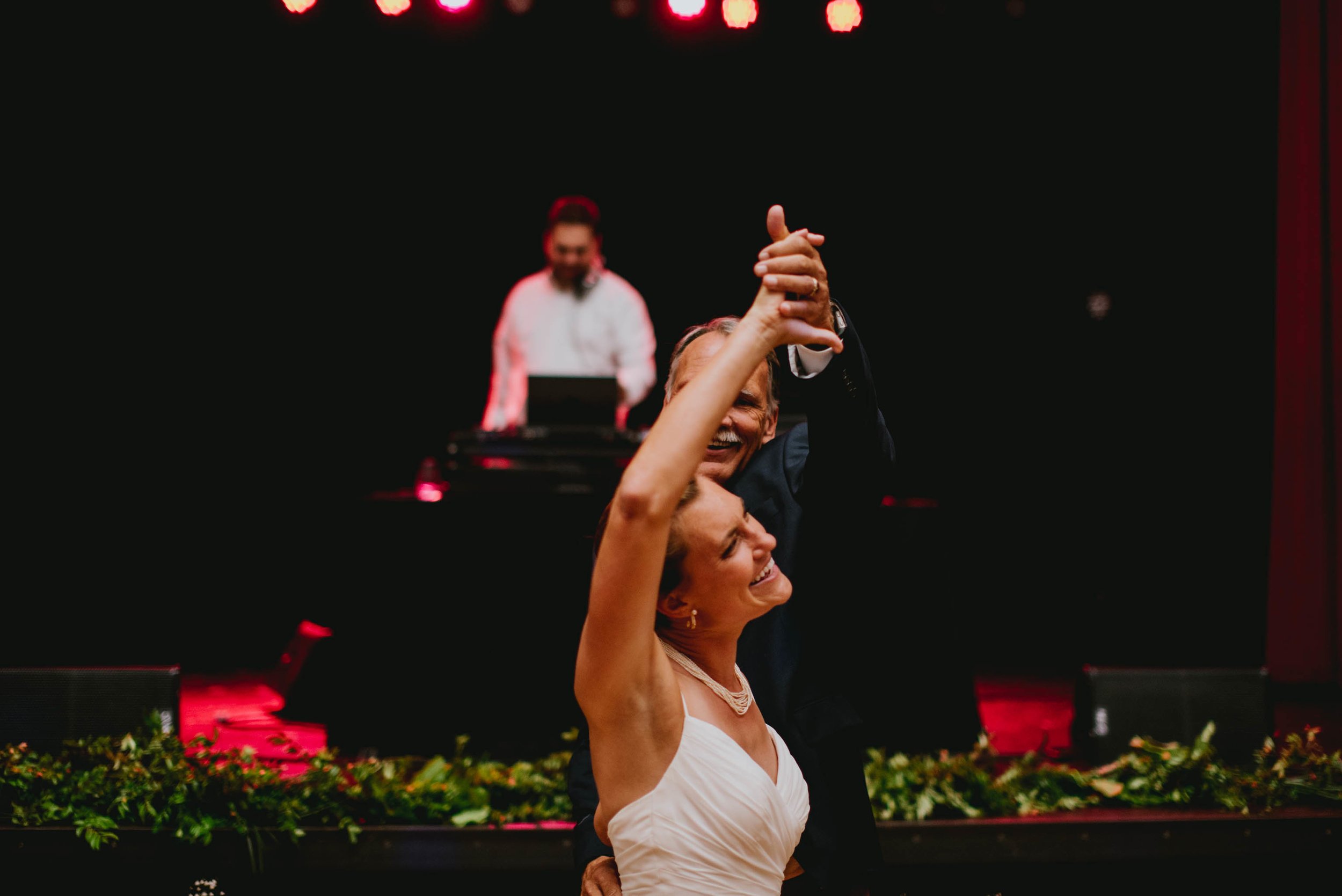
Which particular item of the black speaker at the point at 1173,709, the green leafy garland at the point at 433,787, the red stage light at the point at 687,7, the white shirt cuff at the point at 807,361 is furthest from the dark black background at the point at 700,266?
the white shirt cuff at the point at 807,361

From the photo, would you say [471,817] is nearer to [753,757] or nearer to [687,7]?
[753,757]

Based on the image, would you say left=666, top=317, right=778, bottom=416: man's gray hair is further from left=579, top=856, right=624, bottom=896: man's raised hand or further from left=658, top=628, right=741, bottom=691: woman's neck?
left=579, top=856, right=624, bottom=896: man's raised hand

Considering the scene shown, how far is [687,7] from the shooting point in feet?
15.6

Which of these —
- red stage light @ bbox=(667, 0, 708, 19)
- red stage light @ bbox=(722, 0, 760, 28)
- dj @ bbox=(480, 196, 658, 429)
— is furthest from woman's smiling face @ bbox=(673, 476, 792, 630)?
dj @ bbox=(480, 196, 658, 429)

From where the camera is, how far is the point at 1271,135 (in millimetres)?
5160

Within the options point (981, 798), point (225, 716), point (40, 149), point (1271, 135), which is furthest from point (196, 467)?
point (1271, 135)

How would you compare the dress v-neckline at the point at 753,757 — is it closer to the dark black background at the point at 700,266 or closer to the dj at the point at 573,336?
the dj at the point at 573,336

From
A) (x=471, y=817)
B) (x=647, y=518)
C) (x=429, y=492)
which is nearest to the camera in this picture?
(x=647, y=518)

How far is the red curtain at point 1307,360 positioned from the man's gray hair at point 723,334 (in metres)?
4.19

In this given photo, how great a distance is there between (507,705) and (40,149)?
4.22 meters

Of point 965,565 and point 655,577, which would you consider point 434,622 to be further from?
point 965,565

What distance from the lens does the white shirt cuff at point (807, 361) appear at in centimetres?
159

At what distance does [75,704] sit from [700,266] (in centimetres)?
437

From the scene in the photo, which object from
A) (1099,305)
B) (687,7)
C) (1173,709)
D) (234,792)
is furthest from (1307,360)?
(234,792)
